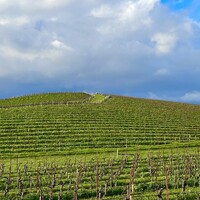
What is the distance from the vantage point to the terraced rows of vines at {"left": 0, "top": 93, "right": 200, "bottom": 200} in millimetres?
26672

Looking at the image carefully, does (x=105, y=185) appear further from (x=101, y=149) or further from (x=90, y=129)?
(x=90, y=129)

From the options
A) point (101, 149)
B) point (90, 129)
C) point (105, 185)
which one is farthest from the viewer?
point (90, 129)

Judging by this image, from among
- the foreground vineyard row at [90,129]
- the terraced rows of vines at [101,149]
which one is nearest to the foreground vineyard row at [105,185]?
the terraced rows of vines at [101,149]

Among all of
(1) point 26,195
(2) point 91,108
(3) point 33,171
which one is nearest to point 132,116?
(2) point 91,108

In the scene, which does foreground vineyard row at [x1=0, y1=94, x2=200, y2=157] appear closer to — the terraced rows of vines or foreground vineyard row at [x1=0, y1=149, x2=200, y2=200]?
the terraced rows of vines

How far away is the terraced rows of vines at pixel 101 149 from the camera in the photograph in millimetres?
26672

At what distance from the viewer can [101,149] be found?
52656 millimetres

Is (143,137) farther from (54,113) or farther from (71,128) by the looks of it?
(54,113)

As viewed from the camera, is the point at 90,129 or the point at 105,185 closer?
the point at 105,185

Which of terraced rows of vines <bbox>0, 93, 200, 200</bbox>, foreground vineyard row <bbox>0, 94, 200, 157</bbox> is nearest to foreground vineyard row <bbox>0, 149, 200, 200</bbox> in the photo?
terraced rows of vines <bbox>0, 93, 200, 200</bbox>

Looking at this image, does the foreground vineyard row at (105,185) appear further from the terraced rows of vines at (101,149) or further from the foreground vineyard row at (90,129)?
the foreground vineyard row at (90,129)

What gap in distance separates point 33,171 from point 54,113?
41.4m

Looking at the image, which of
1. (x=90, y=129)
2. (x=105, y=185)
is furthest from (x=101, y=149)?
(x=105, y=185)

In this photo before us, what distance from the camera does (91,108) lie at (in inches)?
3236
